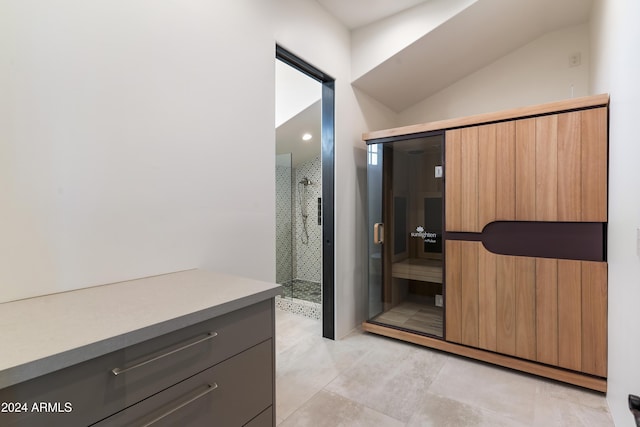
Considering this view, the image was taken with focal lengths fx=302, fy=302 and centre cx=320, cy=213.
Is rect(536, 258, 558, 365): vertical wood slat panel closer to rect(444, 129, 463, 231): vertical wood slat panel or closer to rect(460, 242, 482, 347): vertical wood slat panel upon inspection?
rect(460, 242, 482, 347): vertical wood slat panel

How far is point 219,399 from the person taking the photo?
1025 millimetres

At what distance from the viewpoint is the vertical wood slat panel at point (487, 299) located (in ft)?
7.55

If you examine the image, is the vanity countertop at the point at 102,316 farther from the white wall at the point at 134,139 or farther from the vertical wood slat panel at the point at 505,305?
the vertical wood slat panel at the point at 505,305

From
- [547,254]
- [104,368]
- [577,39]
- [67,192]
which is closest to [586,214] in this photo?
[547,254]

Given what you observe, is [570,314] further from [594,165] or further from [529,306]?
[594,165]

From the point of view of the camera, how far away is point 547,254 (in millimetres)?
2137

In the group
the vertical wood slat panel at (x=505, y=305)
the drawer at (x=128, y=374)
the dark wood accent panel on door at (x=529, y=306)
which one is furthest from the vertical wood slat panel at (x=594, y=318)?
the drawer at (x=128, y=374)

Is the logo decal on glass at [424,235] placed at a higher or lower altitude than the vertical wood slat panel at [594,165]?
lower

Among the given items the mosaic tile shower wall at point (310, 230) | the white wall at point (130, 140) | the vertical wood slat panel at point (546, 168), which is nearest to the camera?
the white wall at point (130, 140)

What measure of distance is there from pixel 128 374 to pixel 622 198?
229cm

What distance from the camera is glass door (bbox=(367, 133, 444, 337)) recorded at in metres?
2.67

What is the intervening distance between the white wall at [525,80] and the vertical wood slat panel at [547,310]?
5.78 ft

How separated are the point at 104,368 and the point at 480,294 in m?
2.41

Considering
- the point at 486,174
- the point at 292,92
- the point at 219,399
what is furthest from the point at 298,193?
the point at 219,399
